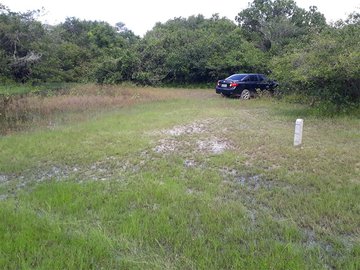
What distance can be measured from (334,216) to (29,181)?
4.59m

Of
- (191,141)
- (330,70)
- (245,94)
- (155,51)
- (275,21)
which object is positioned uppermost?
(275,21)

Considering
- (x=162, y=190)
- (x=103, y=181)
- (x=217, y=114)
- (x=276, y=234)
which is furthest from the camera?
(x=217, y=114)

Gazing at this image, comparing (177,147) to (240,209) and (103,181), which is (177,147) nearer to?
(103,181)

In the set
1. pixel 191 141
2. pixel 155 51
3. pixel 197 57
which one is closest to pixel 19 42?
pixel 155 51

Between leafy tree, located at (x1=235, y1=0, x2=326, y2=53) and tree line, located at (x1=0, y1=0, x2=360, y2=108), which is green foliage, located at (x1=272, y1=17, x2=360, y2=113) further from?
leafy tree, located at (x1=235, y1=0, x2=326, y2=53)

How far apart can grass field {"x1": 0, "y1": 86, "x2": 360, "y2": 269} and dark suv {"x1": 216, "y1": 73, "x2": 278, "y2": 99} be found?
839 cm

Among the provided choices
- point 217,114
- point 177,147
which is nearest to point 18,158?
point 177,147

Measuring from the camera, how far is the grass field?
3.06 m

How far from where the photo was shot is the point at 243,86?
682 inches

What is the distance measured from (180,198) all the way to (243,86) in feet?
45.5

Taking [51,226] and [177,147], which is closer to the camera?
[51,226]

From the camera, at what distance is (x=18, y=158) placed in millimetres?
6547

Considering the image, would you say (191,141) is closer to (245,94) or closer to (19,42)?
(245,94)

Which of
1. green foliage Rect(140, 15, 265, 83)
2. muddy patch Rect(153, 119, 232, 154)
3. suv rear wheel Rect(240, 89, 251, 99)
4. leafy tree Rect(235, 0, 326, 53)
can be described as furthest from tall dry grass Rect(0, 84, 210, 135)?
leafy tree Rect(235, 0, 326, 53)
